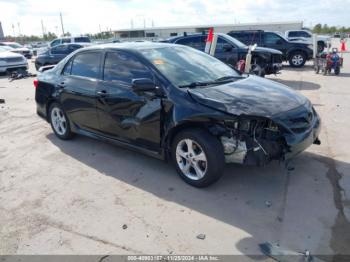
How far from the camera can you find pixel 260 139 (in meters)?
3.65

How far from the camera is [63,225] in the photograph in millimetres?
3473

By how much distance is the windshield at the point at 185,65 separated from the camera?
4285 mm

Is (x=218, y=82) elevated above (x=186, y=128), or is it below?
above

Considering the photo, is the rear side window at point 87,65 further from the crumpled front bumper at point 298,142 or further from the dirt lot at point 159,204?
the crumpled front bumper at point 298,142

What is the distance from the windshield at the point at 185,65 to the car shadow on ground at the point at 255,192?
1.27 meters

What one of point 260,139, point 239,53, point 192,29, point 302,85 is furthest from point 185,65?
point 192,29

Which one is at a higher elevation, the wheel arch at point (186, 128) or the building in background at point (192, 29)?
the building in background at point (192, 29)

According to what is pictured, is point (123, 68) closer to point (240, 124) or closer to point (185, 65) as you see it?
point (185, 65)

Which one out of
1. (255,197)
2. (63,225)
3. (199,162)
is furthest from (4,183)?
(255,197)

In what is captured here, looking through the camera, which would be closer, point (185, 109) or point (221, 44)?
point (185, 109)

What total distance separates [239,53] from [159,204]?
8.99 metres

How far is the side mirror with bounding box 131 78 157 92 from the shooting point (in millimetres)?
4012

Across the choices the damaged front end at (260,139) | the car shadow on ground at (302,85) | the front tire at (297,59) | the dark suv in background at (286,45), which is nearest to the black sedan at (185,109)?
the damaged front end at (260,139)

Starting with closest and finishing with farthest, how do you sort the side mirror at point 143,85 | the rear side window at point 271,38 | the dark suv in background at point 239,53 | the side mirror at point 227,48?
the side mirror at point 143,85 < the dark suv in background at point 239,53 < the side mirror at point 227,48 < the rear side window at point 271,38
